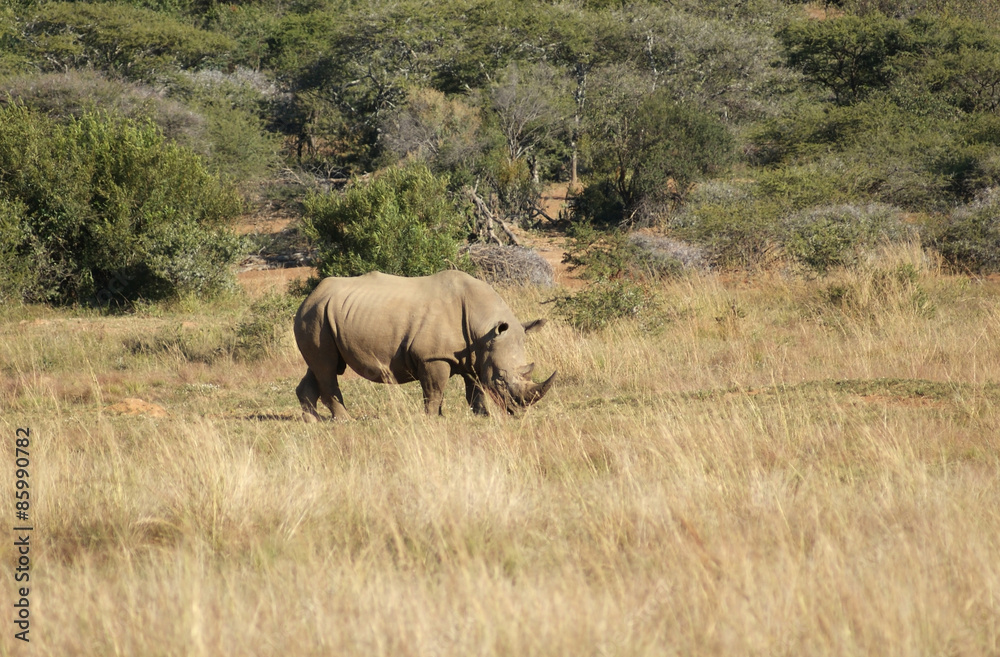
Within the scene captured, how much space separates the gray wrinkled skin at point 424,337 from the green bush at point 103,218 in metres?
10.3

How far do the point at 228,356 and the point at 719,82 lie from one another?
24208mm

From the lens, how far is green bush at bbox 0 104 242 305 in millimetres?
17719

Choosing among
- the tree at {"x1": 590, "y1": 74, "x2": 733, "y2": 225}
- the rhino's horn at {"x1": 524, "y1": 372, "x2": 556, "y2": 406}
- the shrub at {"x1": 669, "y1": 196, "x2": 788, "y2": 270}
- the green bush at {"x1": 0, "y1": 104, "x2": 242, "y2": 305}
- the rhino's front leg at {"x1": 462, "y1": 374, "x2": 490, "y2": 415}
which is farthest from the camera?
the tree at {"x1": 590, "y1": 74, "x2": 733, "y2": 225}

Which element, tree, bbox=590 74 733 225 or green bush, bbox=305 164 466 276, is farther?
tree, bbox=590 74 733 225

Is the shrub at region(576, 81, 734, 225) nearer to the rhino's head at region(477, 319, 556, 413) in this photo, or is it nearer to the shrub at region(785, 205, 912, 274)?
the shrub at region(785, 205, 912, 274)

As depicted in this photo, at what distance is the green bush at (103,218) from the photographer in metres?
17.7

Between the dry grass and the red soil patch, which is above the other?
the dry grass

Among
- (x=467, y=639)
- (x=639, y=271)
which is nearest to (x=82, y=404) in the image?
(x=467, y=639)

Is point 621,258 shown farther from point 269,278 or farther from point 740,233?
point 269,278

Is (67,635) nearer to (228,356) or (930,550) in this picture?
(930,550)

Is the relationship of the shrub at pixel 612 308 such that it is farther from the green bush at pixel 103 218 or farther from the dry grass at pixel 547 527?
the green bush at pixel 103 218

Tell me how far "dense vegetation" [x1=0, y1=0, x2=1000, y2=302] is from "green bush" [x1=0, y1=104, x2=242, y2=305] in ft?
0.18

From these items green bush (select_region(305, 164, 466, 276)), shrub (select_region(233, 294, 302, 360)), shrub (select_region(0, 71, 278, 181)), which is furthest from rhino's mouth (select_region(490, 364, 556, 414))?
shrub (select_region(0, 71, 278, 181))

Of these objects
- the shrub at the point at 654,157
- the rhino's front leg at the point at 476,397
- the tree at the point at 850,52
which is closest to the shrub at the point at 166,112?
the shrub at the point at 654,157
